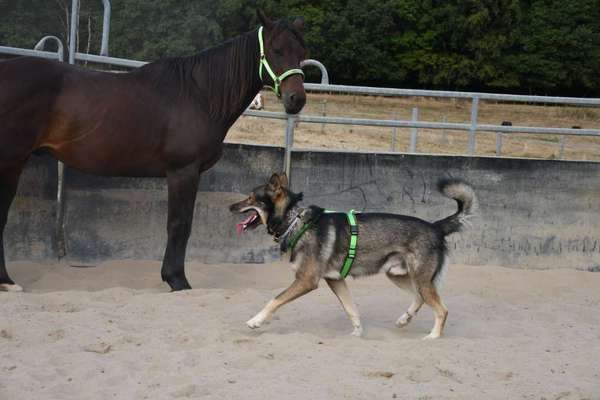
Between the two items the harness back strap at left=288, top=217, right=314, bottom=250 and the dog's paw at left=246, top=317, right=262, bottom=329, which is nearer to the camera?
the dog's paw at left=246, top=317, right=262, bottom=329

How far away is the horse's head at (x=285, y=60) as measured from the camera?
7.57 metres

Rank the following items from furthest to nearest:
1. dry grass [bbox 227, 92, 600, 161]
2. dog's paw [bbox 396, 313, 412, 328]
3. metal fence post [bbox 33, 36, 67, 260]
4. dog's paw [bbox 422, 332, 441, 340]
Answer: dry grass [bbox 227, 92, 600, 161] < metal fence post [bbox 33, 36, 67, 260] < dog's paw [bbox 396, 313, 412, 328] < dog's paw [bbox 422, 332, 441, 340]

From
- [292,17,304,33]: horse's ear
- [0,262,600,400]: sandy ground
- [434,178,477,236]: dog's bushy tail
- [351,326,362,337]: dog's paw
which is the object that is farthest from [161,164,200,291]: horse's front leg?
[434,178,477,236]: dog's bushy tail

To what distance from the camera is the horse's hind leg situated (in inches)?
291

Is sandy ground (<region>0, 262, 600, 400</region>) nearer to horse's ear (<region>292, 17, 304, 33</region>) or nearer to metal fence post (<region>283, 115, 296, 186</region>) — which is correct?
metal fence post (<region>283, 115, 296, 186</region>)

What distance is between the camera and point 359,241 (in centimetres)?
670

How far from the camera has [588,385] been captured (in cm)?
548

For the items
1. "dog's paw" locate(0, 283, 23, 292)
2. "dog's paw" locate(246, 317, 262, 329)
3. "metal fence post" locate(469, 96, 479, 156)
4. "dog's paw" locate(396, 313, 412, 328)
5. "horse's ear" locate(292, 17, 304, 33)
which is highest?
"horse's ear" locate(292, 17, 304, 33)

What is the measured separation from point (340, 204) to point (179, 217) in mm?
2376

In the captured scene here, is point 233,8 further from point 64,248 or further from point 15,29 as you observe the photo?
point 64,248

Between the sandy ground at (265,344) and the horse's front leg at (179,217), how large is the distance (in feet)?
0.64

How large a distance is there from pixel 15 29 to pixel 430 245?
27.3 m

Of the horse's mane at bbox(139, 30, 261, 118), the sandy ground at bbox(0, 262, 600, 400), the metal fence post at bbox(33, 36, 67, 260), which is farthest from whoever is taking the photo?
the metal fence post at bbox(33, 36, 67, 260)

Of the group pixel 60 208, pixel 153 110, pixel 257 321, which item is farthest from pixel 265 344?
pixel 60 208
